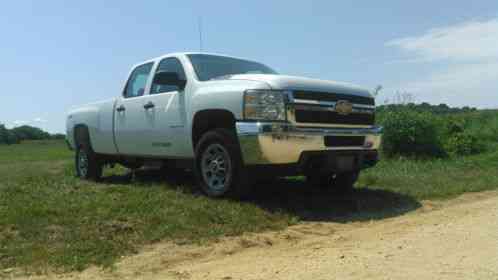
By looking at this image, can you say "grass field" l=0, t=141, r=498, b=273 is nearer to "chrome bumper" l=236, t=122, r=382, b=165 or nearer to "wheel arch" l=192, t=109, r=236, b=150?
"chrome bumper" l=236, t=122, r=382, b=165

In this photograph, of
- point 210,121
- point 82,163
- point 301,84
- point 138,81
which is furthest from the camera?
point 82,163

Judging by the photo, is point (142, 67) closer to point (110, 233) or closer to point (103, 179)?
point (103, 179)

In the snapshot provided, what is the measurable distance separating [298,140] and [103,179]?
4.60 metres

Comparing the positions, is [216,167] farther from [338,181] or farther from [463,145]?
[463,145]

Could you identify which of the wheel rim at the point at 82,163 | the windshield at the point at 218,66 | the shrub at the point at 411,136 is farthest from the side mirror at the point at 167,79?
the shrub at the point at 411,136

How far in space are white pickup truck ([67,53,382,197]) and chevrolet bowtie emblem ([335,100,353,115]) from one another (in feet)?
0.04

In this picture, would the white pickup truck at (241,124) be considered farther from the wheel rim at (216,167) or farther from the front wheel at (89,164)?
the front wheel at (89,164)

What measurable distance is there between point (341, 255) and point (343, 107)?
2.45 metres

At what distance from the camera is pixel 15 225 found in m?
4.83

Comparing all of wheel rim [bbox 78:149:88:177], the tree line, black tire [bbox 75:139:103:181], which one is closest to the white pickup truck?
black tire [bbox 75:139:103:181]

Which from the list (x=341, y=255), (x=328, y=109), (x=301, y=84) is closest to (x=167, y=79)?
(x=301, y=84)

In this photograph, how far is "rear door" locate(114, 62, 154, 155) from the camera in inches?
286

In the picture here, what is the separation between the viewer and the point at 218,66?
22.6ft

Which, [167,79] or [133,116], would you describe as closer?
[167,79]
